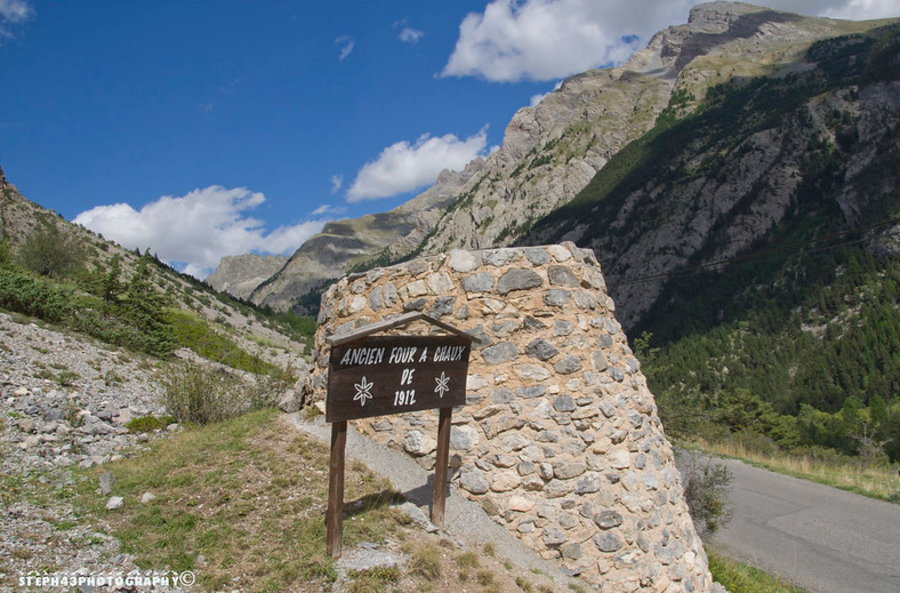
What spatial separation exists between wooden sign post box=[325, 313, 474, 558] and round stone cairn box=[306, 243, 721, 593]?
26.1 inches

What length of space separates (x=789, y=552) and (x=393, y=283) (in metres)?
11.0

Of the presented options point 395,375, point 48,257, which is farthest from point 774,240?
point 395,375

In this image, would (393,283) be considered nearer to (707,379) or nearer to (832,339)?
(707,379)

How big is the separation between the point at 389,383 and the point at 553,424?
241 centimetres

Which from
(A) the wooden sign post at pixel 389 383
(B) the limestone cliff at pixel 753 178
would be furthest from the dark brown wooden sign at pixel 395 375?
(B) the limestone cliff at pixel 753 178

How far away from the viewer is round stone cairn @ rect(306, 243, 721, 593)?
648 cm

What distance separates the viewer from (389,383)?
5.65 metres

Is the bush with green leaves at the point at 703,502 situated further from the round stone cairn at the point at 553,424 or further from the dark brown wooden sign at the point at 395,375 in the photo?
the dark brown wooden sign at the point at 395,375

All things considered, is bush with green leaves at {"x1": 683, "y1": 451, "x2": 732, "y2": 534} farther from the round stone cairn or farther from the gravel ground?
the gravel ground

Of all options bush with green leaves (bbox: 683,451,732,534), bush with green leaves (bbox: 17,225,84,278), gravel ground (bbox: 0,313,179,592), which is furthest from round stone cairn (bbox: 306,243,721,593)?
bush with green leaves (bbox: 17,225,84,278)

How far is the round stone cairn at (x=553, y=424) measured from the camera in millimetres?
6477

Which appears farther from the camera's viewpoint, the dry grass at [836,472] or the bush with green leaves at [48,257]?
the bush with green leaves at [48,257]

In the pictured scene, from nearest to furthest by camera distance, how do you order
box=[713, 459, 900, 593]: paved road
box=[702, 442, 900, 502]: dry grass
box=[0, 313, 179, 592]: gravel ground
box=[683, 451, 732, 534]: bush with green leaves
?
1. box=[0, 313, 179, 592]: gravel ground
2. box=[713, 459, 900, 593]: paved road
3. box=[683, 451, 732, 534]: bush with green leaves
4. box=[702, 442, 900, 502]: dry grass

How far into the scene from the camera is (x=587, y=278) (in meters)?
7.70
